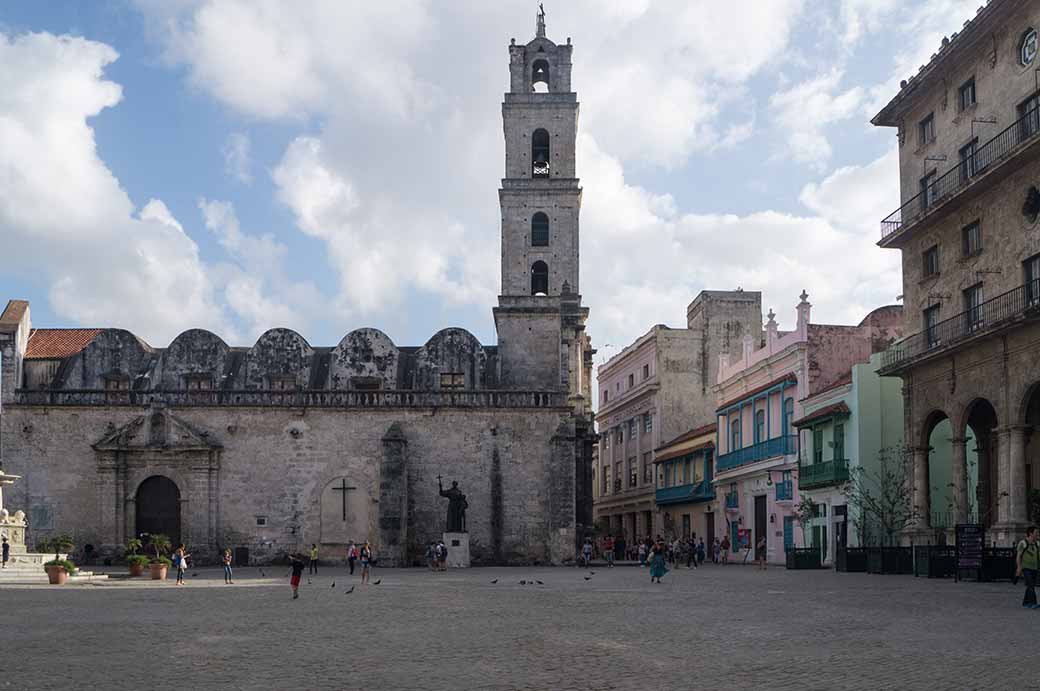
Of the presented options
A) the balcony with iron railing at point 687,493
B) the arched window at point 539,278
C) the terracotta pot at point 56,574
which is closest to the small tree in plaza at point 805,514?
the balcony with iron railing at point 687,493

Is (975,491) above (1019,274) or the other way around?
the other way around

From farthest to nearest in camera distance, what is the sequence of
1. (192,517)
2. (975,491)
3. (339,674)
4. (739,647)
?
(192,517), (975,491), (739,647), (339,674)

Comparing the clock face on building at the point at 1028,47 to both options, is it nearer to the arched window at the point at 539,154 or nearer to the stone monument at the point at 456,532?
the arched window at the point at 539,154

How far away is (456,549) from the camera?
132 feet

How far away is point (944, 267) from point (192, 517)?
2616 centimetres

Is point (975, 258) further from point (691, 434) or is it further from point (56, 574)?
point (691, 434)

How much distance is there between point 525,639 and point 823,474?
28266 millimetres

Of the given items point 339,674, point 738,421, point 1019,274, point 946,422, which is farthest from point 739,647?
point 738,421

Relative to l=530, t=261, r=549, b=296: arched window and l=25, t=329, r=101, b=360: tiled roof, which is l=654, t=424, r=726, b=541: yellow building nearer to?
l=530, t=261, r=549, b=296: arched window

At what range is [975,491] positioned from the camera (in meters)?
34.9

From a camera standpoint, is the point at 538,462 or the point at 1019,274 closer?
the point at 1019,274

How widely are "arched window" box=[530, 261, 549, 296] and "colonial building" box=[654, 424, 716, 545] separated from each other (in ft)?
39.8

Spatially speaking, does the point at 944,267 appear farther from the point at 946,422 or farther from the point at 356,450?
the point at 356,450

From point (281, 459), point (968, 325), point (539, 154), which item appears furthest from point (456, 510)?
point (968, 325)
